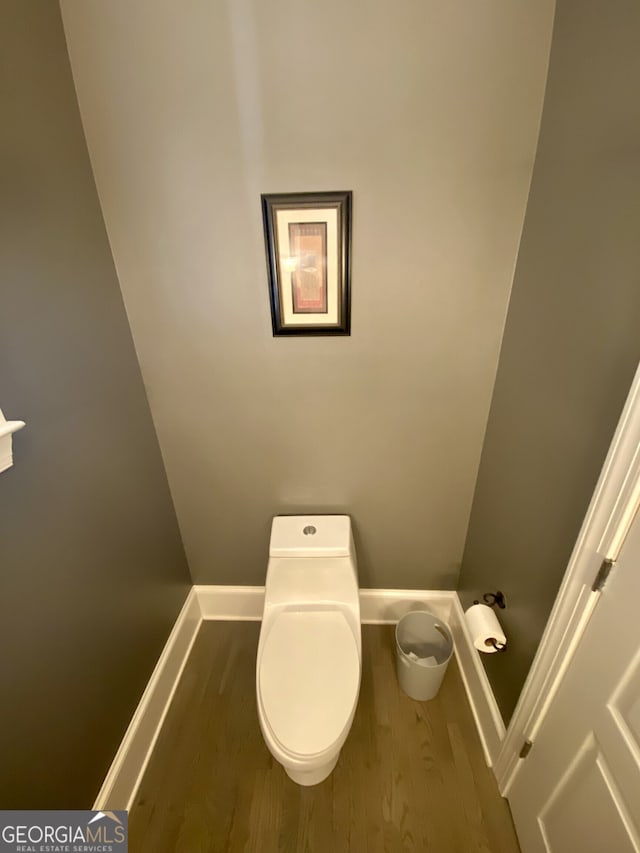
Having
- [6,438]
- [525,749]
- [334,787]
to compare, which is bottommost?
[334,787]

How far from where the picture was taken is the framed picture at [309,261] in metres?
1.05

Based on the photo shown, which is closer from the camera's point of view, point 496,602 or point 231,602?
point 496,602

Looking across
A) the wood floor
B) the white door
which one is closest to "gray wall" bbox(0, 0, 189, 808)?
the wood floor

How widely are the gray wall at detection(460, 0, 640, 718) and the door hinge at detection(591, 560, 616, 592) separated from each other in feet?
0.32

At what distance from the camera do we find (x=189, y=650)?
1.66 m

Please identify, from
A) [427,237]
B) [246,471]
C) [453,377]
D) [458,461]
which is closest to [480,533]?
[458,461]

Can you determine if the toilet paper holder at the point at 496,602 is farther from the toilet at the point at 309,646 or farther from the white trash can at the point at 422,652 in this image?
the toilet at the point at 309,646

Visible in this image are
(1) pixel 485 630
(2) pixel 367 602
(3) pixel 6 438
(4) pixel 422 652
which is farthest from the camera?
(2) pixel 367 602

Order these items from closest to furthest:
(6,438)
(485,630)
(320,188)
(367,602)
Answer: (6,438) → (320,188) → (485,630) → (367,602)

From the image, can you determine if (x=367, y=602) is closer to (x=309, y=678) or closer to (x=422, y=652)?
(x=422, y=652)

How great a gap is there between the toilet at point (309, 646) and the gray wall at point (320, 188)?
0.20 metres

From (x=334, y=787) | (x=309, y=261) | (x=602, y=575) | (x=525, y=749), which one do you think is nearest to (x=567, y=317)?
(x=602, y=575)

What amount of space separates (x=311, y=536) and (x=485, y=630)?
66cm

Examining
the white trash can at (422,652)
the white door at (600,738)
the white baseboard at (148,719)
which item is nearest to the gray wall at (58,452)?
the white baseboard at (148,719)
